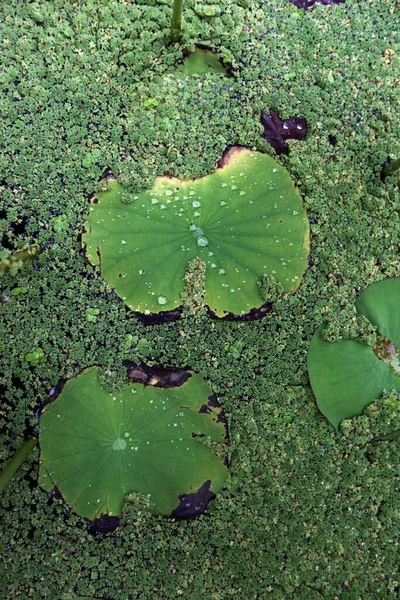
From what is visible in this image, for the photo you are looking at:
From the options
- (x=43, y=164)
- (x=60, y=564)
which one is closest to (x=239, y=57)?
(x=43, y=164)

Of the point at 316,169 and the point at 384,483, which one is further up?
the point at 316,169

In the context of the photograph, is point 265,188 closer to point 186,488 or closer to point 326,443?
point 326,443

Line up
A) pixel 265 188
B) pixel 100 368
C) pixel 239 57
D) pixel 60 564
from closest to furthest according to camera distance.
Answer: pixel 60 564 < pixel 100 368 < pixel 265 188 < pixel 239 57

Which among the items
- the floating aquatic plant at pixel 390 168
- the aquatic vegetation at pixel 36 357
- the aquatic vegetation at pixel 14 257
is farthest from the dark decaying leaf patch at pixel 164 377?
the floating aquatic plant at pixel 390 168

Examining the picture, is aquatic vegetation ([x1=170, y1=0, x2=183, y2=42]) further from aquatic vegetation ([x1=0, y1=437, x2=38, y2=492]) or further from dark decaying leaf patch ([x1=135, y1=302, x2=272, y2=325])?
aquatic vegetation ([x1=0, y1=437, x2=38, y2=492])

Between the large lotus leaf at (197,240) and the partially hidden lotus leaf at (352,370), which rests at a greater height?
the large lotus leaf at (197,240)

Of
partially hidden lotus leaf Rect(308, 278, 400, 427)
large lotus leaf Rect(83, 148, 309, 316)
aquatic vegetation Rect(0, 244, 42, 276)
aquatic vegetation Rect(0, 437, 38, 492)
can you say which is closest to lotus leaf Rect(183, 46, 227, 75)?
large lotus leaf Rect(83, 148, 309, 316)

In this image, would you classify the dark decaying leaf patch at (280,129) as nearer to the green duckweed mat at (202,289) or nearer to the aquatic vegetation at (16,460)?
the green duckweed mat at (202,289)
